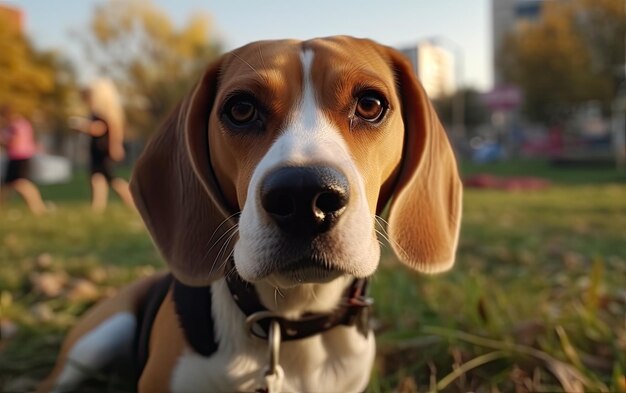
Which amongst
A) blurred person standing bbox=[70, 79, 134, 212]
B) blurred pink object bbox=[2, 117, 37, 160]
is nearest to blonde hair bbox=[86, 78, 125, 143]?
blurred person standing bbox=[70, 79, 134, 212]

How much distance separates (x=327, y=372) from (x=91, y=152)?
8.88 m

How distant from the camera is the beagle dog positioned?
163 centimetres

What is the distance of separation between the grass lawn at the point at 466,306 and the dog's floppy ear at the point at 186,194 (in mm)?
897

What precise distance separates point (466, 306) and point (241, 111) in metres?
1.76

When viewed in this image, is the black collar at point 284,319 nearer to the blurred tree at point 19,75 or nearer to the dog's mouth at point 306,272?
the dog's mouth at point 306,272

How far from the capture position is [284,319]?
1.95 m

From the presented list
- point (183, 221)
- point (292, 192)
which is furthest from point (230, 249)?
point (292, 192)

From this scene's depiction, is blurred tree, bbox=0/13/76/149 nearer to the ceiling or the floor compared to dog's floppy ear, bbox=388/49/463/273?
nearer to the floor

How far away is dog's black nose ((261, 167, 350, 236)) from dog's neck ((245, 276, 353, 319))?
47cm

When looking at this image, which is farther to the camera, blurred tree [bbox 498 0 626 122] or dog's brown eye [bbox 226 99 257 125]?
blurred tree [bbox 498 0 626 122]

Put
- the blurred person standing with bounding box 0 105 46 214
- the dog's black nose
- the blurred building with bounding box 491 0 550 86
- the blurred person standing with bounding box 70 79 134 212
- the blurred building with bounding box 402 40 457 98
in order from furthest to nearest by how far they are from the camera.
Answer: the blurred building with bounding box 491 0 550 86, the blurred person standing with bounding box 0 105 46 214, the blurred person standing with bounding box 70 79 134 212, the blurred building with bounding box 402 40 457 98, the dog's black nose

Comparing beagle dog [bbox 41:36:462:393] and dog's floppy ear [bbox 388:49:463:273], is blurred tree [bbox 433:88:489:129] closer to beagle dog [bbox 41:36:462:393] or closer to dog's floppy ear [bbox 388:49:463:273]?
dog's floppy ear [bbox 388:49:463:273]

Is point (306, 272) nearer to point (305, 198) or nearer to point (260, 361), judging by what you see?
point (305, 198)

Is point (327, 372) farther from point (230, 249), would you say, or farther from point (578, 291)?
point (578, 291)
